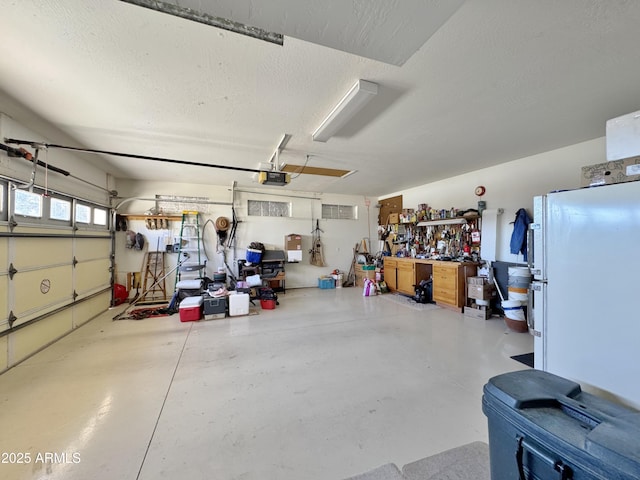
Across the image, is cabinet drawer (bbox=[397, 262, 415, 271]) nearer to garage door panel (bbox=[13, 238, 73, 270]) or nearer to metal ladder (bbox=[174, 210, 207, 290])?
metal ladder (bbox=[174, 210, 207, 290])

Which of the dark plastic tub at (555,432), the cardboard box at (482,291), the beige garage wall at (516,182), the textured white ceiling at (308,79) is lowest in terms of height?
the cardboard box at (482,291)

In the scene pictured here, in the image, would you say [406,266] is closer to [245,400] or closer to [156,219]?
[245,400]

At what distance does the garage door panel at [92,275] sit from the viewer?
398 centimetres

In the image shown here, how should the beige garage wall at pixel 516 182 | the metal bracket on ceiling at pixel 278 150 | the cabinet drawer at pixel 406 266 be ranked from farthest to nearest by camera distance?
the cabinet drawer at pixel 406 266, the beige garage wall at pixel 516 182, the metal bracket on ceiling at pixel 278 150

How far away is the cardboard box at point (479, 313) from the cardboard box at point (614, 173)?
3.02 metres

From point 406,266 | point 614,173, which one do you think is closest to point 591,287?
point 614,173

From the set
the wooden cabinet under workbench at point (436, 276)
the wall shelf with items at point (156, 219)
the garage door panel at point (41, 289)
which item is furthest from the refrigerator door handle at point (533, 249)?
the wall shelf with items at point (156, 219)

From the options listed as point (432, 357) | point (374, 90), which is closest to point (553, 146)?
point (374, 90)

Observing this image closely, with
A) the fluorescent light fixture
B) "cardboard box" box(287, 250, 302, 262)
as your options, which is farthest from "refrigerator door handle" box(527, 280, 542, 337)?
"cardboard box" box(287, 250, 302, 262)

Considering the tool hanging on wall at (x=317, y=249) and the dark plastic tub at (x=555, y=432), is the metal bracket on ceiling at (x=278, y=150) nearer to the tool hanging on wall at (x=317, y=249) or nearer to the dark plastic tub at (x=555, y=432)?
the tool hanging on wall at (x=317, y=249)

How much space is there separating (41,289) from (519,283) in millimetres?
6754

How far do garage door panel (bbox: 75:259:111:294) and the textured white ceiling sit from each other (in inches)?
83.0

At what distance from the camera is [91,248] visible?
173 inches

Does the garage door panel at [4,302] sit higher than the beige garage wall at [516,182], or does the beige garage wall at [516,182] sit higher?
the beige garage wall at [516,182]
